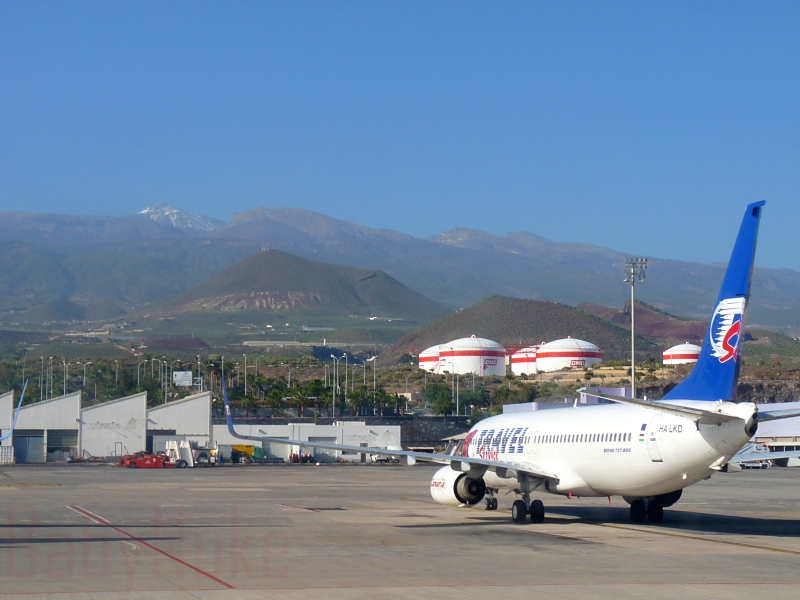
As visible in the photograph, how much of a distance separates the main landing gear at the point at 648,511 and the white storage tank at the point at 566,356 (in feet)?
453

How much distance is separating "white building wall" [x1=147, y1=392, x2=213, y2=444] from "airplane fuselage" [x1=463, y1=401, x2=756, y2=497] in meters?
66.5

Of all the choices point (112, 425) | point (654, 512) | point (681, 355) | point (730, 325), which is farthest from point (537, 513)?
point (681, 355)

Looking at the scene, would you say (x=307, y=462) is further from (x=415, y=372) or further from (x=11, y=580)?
(x=415, y=372)

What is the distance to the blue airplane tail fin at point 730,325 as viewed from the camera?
2403 centimetres

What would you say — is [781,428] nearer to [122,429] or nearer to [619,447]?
[122,429]

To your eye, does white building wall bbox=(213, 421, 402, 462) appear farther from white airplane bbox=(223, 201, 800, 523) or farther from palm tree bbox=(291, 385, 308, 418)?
white airplane bbox=(223, 201, 800, 523)

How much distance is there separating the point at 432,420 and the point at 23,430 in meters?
39.1

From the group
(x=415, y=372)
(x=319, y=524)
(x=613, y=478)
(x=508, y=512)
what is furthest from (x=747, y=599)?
(x=415, y=372)

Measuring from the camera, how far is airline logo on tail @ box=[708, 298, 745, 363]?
24141 mm

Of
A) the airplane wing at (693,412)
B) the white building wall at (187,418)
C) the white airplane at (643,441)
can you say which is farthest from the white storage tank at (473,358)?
the airplane wing at (693,412)

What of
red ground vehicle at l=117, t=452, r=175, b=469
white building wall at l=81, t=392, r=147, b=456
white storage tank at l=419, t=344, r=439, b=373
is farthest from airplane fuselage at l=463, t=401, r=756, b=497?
white storage tank at l=419, t=344, r=439, b=373

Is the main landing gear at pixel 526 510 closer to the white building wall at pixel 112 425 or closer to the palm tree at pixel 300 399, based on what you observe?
the white building wall at pixel 112 425

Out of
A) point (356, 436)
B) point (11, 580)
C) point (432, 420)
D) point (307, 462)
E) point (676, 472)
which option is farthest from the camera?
point (432, 420)

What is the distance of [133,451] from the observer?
95812 millimetres
